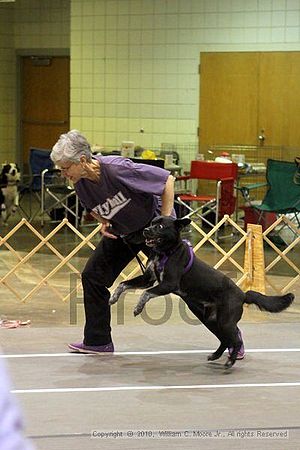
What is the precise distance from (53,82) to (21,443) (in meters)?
12.8

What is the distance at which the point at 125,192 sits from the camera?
3494 millimetres

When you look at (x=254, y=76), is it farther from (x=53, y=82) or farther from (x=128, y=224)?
(x=128, y=224)

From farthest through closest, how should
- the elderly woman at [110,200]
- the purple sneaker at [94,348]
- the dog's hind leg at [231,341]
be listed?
the purple sneaker at [94,348] → the dog's hind leg at [231,341] → the elderly woman at [110,200]

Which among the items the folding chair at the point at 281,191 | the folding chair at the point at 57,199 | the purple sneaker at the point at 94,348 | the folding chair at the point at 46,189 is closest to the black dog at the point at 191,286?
the purple sneaker at the point at 94,348

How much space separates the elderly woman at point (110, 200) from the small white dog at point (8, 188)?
5796 millimetres

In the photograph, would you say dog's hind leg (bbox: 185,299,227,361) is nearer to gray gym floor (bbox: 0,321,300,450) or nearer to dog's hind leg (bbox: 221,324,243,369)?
dog's hind leg (bbox: 221,324,243,369)

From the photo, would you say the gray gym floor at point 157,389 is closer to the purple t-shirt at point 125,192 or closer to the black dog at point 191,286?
the black dog at point 191,286

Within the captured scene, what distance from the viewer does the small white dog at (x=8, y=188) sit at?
935 cm

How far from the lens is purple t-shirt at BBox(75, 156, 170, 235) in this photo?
11.3ft

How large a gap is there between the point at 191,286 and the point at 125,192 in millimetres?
484

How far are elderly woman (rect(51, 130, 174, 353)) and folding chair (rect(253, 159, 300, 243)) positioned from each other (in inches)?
155

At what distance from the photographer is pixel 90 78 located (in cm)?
1048

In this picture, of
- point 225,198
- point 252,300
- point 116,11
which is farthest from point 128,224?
point 116,11

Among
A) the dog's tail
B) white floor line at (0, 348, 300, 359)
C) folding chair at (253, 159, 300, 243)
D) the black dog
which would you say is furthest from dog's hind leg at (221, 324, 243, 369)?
folding chair at (253, 159, 300, 243)
